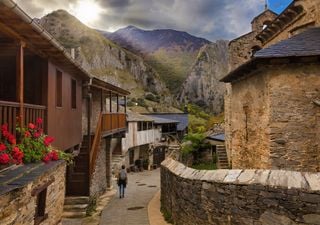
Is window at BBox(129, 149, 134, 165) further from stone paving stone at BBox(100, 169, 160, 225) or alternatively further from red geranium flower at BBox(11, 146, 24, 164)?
red geranium flower at BBox(11, 146, 24, 164)

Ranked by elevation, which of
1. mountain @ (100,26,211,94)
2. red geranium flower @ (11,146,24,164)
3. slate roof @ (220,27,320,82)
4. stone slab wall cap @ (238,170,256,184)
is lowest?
stone slab wall cap @ (238,170,256,184)

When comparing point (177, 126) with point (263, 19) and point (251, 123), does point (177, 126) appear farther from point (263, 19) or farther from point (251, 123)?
point (251, 123)

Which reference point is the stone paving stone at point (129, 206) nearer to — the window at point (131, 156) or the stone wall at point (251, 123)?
the stone wall at point (251, 123)

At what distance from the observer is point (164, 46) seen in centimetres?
14200

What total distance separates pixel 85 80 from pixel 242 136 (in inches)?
267

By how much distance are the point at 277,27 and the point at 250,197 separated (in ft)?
37.9

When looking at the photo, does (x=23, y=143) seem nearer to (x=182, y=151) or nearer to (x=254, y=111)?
(x=254, y=111)

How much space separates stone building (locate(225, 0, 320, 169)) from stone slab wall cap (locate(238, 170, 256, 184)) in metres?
7.94

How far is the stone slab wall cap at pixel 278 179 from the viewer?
650cm

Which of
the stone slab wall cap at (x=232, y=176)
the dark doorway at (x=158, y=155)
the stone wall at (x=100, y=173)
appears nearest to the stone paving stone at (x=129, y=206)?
the stone wall at (x=100, y=173)

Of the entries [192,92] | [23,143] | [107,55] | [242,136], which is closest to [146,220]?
[242,136]

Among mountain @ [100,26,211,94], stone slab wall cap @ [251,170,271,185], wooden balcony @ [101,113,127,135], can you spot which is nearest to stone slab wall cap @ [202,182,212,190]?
stone slab wall cap @ [251,170,271,185]

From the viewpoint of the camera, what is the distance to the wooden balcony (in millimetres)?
15931

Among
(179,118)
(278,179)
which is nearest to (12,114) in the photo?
(278,179)
